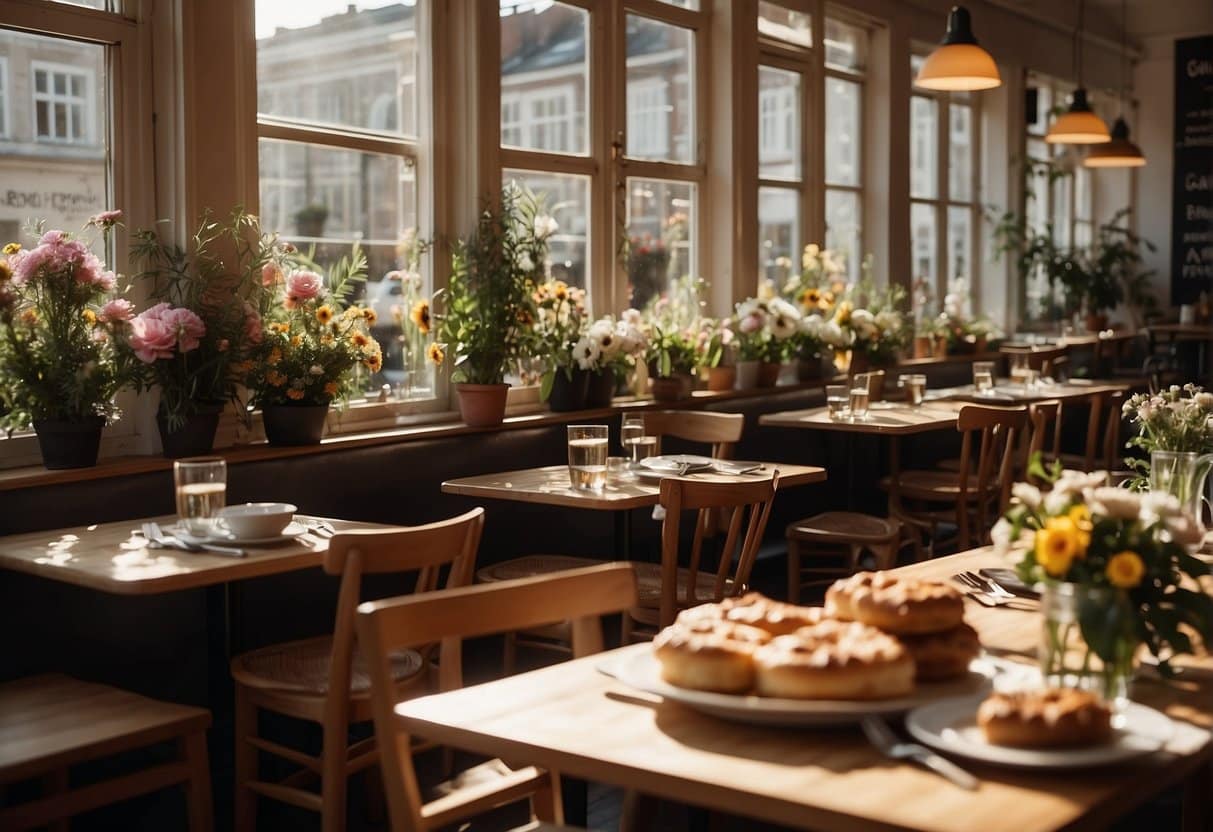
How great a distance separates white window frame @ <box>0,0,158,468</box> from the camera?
4043mm

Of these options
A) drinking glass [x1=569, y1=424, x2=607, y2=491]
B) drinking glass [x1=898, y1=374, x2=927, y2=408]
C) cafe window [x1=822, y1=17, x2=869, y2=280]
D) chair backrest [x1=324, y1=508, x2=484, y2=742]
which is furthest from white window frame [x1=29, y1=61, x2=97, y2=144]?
cafe window [x1=822, y1=17, x2=869, y2=280]

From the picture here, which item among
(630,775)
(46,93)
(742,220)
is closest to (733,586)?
(46,93)

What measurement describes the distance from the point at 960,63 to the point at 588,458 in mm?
2738

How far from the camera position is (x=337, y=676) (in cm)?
281

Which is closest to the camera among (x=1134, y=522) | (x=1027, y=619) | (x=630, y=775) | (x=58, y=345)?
(x=630, y=775)

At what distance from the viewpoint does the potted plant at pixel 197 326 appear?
3801mm

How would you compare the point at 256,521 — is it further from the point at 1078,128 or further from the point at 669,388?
the point at 1078,128

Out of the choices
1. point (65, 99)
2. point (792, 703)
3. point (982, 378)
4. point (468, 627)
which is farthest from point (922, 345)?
point (792, 703)

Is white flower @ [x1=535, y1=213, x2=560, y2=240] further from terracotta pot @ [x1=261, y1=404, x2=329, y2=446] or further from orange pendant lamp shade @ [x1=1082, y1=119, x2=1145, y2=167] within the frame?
orange pendant lamp shade @ [x1=1082, y1=119, x2=1145, y2=167]

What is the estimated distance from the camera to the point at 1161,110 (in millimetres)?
12094

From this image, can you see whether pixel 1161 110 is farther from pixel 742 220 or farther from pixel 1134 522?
pixel 1134 522

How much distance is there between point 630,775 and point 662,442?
4.13 meters

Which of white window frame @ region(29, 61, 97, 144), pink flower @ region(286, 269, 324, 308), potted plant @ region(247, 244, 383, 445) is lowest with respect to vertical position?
potted plant @ region(247, 244, 383, 445)

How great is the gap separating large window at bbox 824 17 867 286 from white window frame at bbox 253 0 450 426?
3195 millimetres
